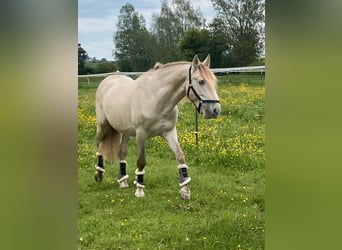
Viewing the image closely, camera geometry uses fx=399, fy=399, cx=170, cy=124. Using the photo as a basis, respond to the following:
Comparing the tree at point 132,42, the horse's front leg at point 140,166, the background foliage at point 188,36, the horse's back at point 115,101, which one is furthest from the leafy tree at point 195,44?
the horse's front leg at point 140,166

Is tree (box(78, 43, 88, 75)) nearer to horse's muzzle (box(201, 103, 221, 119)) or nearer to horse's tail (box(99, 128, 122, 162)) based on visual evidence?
horse's tail (box(99, 128, 122, 162))

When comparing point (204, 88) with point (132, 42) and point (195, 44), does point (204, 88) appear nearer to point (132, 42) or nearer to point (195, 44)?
point (195, 44)

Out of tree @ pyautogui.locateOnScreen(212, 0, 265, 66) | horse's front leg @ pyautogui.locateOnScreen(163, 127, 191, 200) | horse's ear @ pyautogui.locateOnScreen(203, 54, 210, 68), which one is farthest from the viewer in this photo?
horse's front leg @ pyautogui.locateOnScreen(163, 127, 191, 200)

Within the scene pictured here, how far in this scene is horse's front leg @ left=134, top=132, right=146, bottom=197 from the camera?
4.95 feet

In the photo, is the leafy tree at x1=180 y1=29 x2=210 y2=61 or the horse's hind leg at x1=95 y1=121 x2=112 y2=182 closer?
the leafy tree at x1=180 y1=29 x2=210 y2=61

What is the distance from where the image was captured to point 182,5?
1338 millimetres

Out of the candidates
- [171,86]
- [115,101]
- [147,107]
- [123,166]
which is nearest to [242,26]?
[171,86]

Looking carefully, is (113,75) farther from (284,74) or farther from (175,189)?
(284,74)

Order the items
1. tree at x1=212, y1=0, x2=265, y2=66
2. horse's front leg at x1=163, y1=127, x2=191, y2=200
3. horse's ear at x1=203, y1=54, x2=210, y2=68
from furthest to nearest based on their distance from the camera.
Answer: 1. horse's front leg at x1=163, y1=127, x2=191, y2=200
2. horse's ear at x1=203, y1=54, x2=210, y2=68
3. tree at x1=212, y1=0, x2=265, y2=66

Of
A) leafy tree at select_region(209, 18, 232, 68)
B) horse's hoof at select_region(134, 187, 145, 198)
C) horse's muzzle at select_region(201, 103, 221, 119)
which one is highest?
leafy tree at select_region(209, 18, 232, 68)

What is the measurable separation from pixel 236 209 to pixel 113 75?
66 cm

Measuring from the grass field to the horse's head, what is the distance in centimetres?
4

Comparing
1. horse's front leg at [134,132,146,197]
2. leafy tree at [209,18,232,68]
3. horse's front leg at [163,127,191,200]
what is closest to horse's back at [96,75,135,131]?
horse's front leg at [134,132,146,197]

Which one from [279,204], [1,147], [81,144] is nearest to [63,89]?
[1,147]
